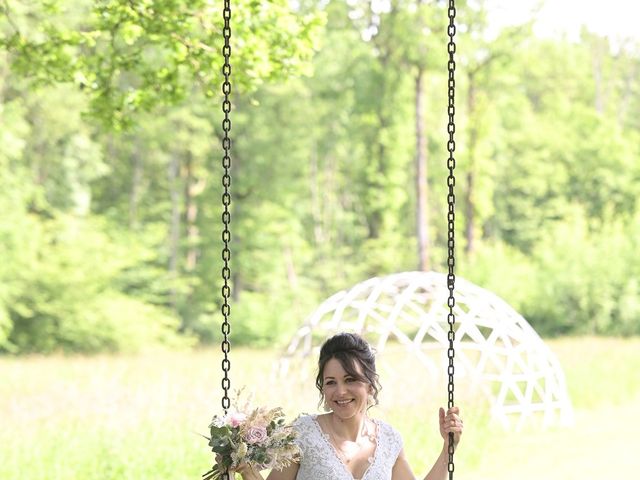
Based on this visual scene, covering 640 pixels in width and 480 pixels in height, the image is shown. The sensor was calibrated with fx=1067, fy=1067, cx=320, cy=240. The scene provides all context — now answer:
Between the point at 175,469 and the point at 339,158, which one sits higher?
the point at 339,158

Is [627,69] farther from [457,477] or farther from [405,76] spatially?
[457,477]

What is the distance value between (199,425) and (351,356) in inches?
237

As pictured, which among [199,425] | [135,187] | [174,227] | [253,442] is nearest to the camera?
[253,442]

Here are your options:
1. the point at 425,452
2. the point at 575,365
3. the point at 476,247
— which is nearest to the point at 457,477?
the point at 425,452

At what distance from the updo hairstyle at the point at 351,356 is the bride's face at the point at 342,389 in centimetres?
1

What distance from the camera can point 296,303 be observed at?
24391 millimetres

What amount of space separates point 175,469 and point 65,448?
112 centimetres

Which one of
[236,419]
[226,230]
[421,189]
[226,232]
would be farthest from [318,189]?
[236,419]

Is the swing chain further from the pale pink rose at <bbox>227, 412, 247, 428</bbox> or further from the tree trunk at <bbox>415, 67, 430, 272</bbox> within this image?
the tree trunk at <bbox>415, 67, 430, 272</bbox>

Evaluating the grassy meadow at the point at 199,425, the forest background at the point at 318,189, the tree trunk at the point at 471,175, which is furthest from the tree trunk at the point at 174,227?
the grassy meadow at the point at 199,425

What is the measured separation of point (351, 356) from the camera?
346 cm

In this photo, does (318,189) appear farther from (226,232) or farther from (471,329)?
(226,232)

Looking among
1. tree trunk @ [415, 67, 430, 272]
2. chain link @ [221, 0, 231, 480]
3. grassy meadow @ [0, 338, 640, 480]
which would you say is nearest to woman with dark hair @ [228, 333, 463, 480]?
chain link @ [221, 0, 231, 480]

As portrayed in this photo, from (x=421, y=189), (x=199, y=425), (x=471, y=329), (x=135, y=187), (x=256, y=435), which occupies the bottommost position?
(x=199, y=425)
